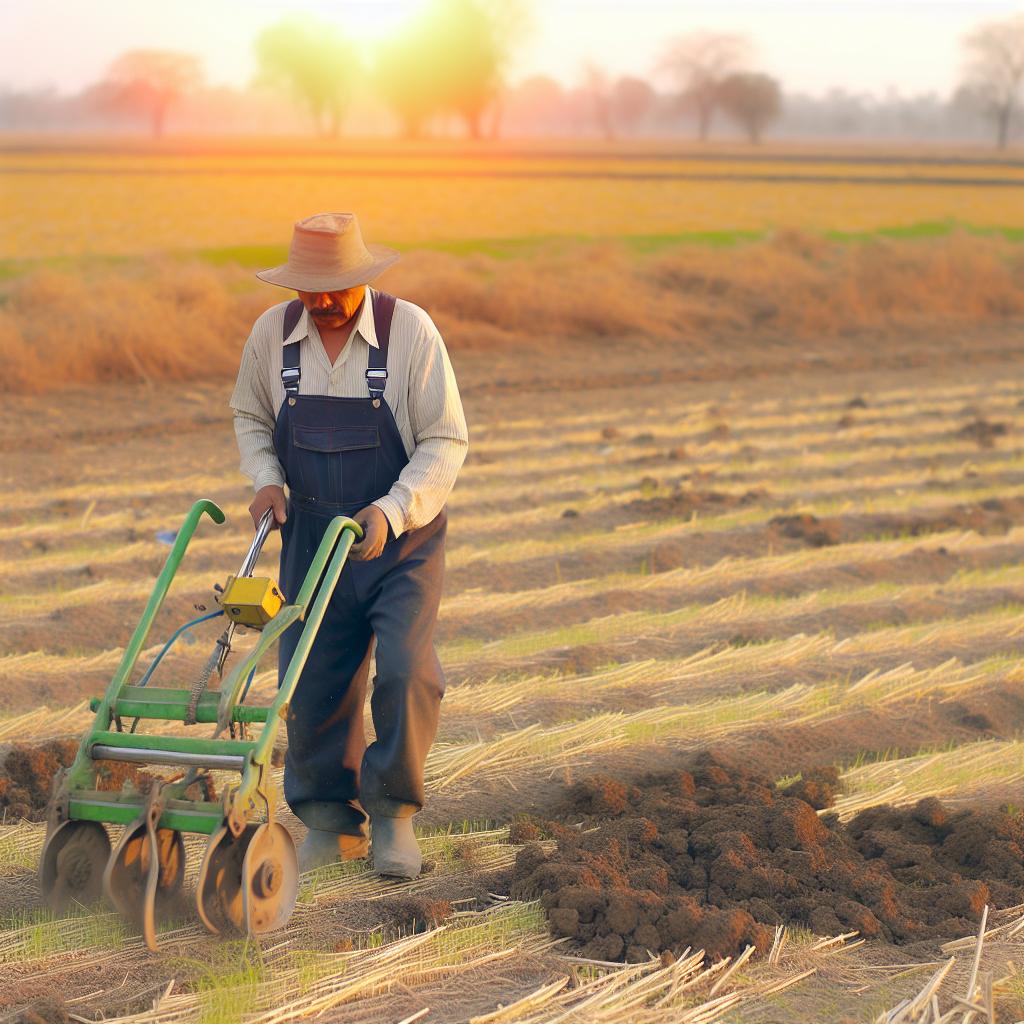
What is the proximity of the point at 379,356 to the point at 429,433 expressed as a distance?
10.1 inches

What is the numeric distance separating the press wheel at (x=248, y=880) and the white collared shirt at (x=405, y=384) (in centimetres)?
90

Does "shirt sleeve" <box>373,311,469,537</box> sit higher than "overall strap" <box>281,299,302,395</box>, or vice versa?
"overall strap" <box>281,299,302,395</box>

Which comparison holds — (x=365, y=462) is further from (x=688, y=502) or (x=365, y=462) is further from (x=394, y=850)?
(x=688, y=502)

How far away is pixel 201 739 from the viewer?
3.68m

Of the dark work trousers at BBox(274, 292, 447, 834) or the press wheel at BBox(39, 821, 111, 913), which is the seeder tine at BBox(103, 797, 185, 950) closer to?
the press wheel at BBox(39, 821, 111, 913)

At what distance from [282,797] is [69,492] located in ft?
16.5

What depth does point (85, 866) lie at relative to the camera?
3857 mm

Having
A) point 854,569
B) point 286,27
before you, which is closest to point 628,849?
point 854,569

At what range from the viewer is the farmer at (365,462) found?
411 cm

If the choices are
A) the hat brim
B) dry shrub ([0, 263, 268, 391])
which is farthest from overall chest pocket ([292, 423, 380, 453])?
dry shrub ([0, 263, 268, 391])

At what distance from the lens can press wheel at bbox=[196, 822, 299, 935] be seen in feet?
12.0

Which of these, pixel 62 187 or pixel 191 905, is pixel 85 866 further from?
pixel 62 187

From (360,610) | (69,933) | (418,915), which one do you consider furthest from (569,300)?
(69,933)

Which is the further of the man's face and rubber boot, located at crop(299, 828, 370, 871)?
rubber boot, located at crop(299, 828, 370, 871)
